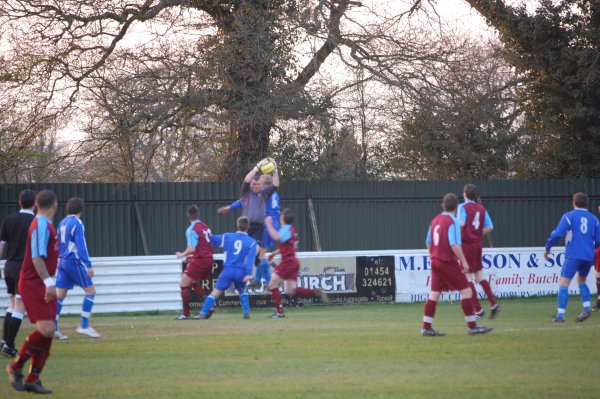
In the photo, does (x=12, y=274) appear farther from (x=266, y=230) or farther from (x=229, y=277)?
(x=266, y=230)

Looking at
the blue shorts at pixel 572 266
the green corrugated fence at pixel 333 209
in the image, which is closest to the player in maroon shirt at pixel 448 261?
the blue shorts at pixel 572 266

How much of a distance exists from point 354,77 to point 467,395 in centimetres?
1741

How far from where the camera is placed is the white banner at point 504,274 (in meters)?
20.0

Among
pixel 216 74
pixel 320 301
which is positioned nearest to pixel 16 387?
pixel 320 301

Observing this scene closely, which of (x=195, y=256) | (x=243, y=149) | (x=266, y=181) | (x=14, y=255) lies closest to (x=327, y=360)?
(x=14, y=255)

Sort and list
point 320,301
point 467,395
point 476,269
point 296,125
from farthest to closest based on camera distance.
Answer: point 296,125 → point 320,301 → point 476,269 → point 467,395

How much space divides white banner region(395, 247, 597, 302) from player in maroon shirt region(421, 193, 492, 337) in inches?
328

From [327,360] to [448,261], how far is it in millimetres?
2680

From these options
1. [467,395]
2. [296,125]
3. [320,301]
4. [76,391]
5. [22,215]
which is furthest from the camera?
[296,125]

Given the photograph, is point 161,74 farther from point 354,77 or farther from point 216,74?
point 354,77

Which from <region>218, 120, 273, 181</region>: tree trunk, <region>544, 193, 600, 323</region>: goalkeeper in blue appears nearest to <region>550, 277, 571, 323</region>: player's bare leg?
<region>544, 193, 600, 323</region>: goalkeeper in blue

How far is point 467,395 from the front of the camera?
24.0 ft

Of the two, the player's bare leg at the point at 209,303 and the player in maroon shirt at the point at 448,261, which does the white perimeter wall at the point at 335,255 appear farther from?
the player in maroon shirt at the point at 448,261

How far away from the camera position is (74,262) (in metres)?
13.1
